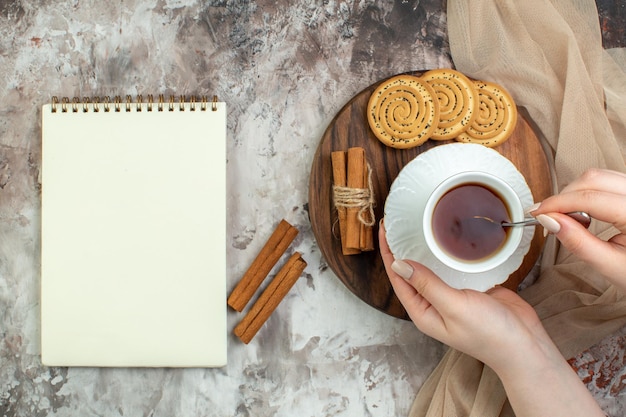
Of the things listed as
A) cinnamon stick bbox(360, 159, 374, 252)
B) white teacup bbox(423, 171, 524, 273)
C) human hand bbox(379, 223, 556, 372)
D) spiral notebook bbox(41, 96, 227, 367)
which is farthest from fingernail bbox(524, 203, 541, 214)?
spiral notebook bbox(41, 96, 227, 367)

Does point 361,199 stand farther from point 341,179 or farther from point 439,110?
point 439,110

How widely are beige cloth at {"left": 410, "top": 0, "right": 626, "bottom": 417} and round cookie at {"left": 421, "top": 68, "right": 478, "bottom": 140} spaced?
0.06m

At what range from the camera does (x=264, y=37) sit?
0.93 meters

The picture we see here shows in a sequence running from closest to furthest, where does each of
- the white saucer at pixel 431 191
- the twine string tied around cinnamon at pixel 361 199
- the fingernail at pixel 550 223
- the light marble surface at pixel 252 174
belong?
the fingernail at pixel 550 223 < the white saucer at pixel 431 191 < the twine string tied around cinnamon at pixel 361 199 < the light marble surface at pixel 252 174

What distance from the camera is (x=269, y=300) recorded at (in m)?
0.89

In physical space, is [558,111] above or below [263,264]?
above

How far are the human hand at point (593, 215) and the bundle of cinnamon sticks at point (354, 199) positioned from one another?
25 centimetres

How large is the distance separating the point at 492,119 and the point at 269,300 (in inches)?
16.9

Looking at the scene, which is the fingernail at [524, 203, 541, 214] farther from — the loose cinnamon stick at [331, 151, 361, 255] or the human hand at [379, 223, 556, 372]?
the loose cinnamon stick at [331, 151, 361, 255]

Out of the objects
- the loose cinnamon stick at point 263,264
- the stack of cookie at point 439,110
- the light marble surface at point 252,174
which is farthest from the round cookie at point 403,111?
the loose cinnamon stick at point 263,264

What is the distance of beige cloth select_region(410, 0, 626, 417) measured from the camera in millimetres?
832

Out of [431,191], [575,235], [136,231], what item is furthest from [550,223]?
[136,231]

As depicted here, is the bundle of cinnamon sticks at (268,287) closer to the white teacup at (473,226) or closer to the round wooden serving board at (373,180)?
the round wooden serving board at (373,180)

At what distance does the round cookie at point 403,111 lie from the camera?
2.60ft
